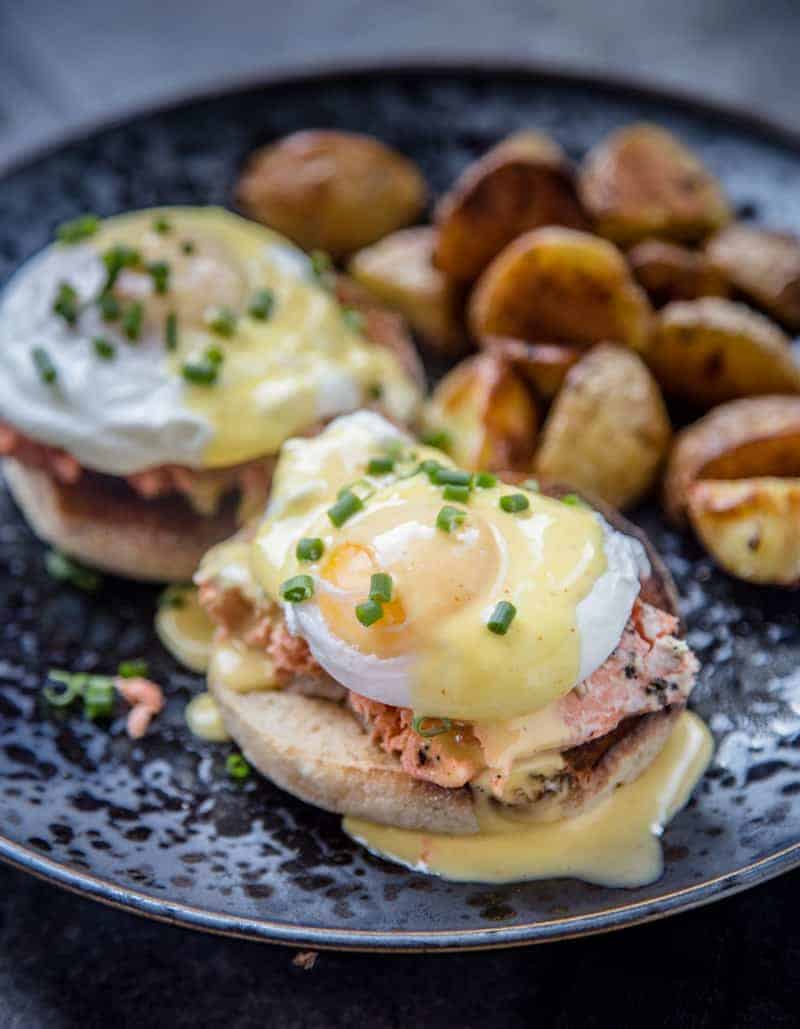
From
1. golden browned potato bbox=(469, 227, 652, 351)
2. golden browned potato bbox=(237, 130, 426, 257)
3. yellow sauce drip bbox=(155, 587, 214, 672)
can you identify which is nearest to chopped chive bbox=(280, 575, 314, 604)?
yellow sauce drip bbox=(155, 587, 214, 672)

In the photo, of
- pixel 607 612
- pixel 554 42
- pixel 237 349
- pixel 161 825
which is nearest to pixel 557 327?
pixel 237 349

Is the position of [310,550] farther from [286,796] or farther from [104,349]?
[104,349]

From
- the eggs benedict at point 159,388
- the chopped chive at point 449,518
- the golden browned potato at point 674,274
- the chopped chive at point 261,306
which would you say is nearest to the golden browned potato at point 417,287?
the eggs benedict at point 159,388

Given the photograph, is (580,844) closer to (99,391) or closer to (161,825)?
(161,825)

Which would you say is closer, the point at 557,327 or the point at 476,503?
the point at 476,503

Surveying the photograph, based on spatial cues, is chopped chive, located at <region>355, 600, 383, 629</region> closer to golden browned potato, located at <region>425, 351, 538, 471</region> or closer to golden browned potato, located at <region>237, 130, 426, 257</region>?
golden browned potato, located at <region>425, 351, 538, 471</region>

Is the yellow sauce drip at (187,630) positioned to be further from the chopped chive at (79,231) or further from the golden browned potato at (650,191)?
the golden browned potato at (650,191)

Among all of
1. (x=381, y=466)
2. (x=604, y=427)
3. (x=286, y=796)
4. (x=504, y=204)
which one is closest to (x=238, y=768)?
(x=286, y=796)
